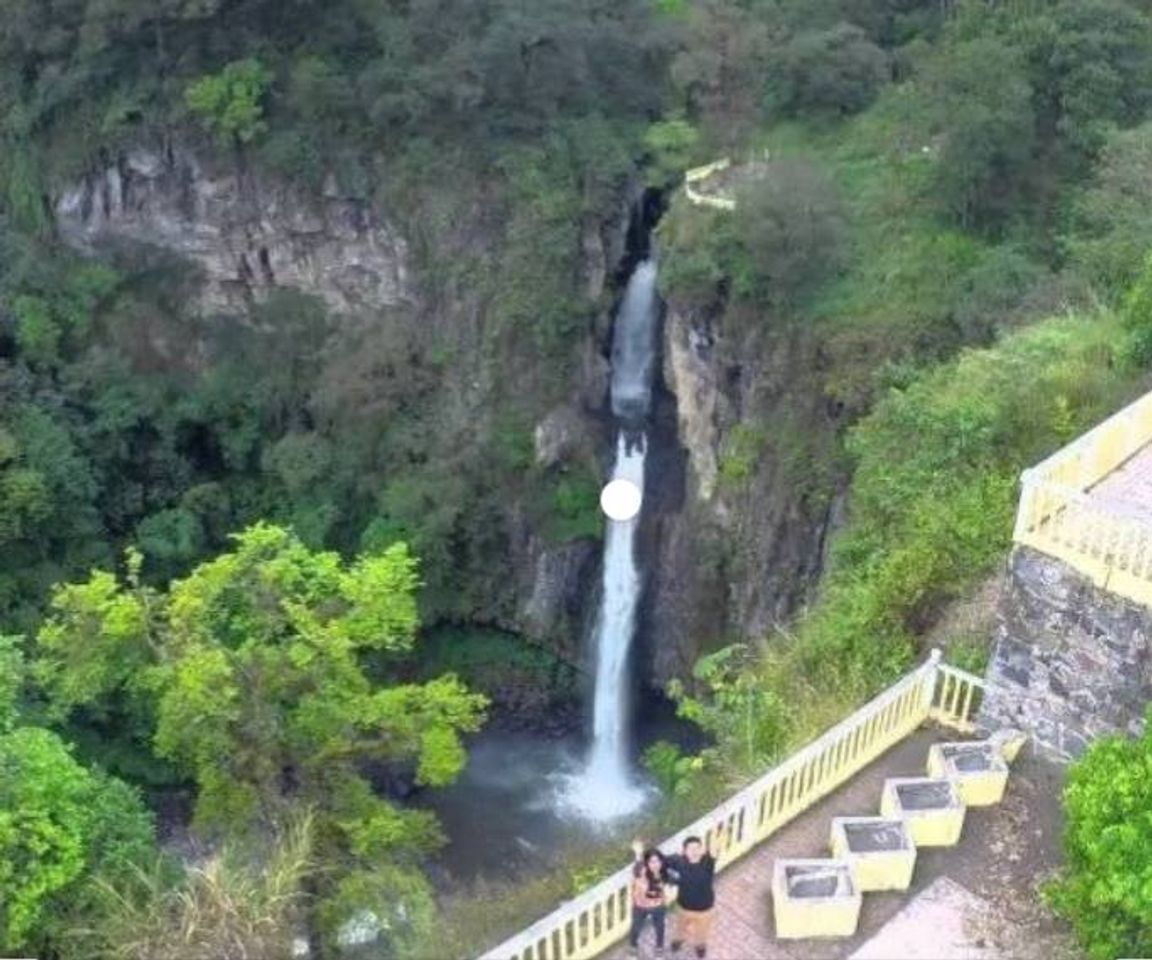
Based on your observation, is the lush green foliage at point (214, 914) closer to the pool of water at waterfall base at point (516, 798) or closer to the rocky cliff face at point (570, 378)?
the pool of water at waterfall base at point (516, 798)

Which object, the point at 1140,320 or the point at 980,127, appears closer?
the point at 1140,320

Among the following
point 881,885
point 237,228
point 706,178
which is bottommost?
point 237,228

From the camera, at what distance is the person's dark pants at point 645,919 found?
10445 mm

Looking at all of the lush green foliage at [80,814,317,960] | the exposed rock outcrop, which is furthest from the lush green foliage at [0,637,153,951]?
the exposed rock outcrop

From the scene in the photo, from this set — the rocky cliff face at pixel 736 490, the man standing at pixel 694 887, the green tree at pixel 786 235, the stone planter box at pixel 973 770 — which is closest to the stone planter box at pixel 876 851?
the stone planter box at pixel 973 770

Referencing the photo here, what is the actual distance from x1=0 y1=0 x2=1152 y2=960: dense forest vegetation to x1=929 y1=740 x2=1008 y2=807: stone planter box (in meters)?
3.01

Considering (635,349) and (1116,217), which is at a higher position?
(1116,217)

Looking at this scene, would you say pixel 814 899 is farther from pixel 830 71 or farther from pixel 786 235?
pixel 830 71

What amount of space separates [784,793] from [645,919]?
1999mm

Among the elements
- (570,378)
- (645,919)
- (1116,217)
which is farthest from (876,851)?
A: (570,378)

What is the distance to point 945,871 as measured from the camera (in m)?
11.7

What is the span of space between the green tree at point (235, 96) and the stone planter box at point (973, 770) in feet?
86.1

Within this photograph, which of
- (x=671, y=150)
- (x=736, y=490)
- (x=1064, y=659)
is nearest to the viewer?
(x=1064, y=659)

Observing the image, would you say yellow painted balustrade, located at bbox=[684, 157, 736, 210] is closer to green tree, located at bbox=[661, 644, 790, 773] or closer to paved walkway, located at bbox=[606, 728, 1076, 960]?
green tree, located at bbox=[661, 644, 790, 773]
